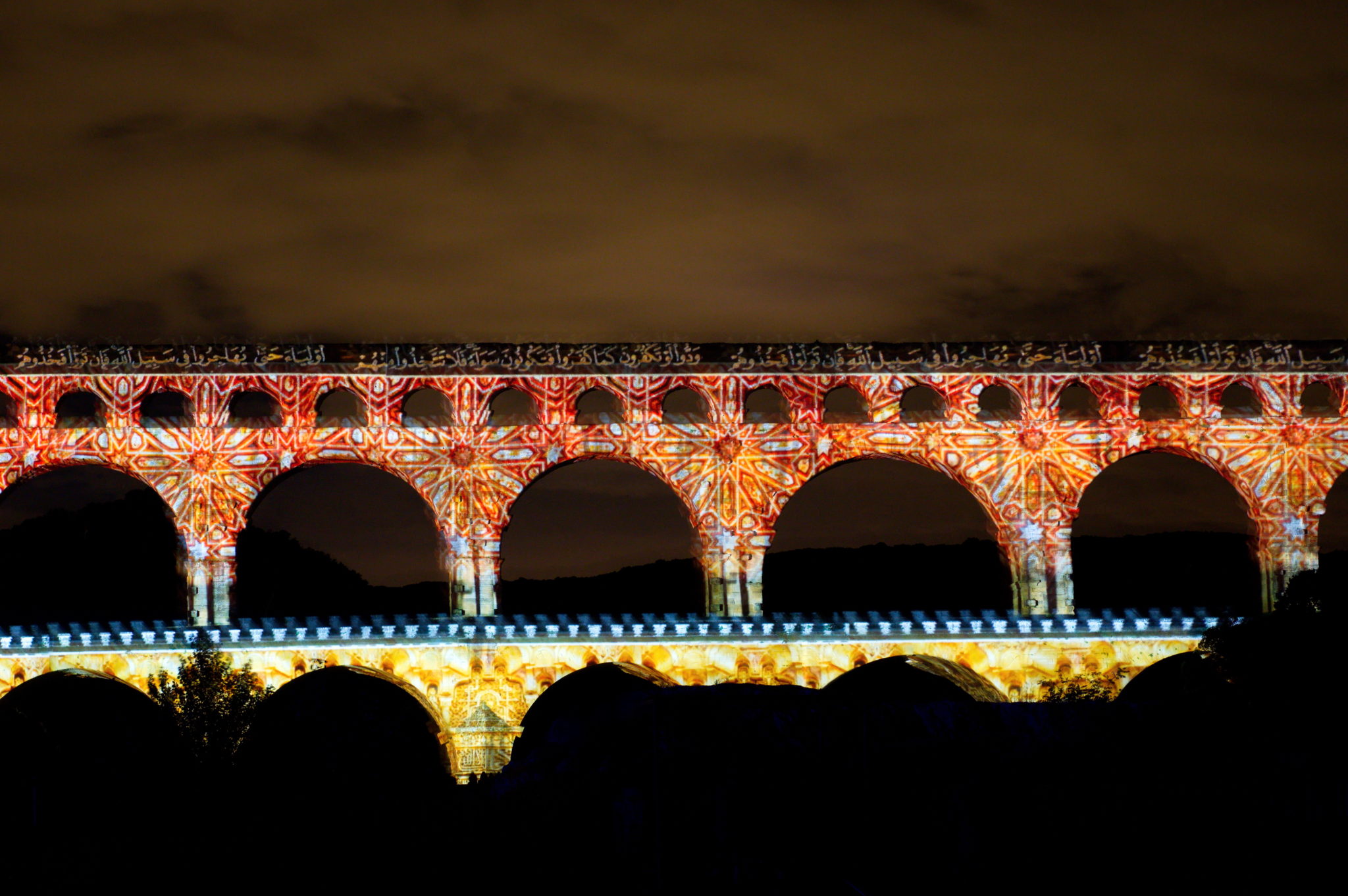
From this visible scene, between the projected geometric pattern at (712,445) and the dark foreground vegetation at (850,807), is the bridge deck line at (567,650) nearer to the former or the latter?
the projected geometric pattern at (712,445)

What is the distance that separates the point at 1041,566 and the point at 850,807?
58.6 feet

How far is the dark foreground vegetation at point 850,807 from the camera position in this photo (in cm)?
2127

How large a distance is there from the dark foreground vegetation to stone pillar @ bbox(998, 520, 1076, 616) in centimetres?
833

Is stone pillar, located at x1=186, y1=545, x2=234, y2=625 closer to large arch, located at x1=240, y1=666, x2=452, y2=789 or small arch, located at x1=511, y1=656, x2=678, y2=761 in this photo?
large arch, located at x1=240, y1=666, x2=452, y2=789

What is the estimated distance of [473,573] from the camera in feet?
125

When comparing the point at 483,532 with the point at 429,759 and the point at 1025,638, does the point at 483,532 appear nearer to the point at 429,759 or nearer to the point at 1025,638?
the point at 429,759

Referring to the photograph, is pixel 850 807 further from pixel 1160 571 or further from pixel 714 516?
pixel 1160 571

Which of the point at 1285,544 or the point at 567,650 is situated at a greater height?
the point at 1285,544

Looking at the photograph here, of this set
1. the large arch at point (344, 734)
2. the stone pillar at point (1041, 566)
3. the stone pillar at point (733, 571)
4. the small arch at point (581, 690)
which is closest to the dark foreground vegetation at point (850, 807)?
the small arch at point (581, 690)

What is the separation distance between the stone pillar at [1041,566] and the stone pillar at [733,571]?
6873mm

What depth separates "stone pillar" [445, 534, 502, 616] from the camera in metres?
38.0

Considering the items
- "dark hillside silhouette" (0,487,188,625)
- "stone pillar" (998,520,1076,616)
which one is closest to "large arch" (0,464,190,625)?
"dark hillside silhouette" (0,487,188,625)

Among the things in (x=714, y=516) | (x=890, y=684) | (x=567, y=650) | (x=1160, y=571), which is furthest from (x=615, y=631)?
(x=1160, y=571)

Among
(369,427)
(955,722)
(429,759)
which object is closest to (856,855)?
(955,722)
